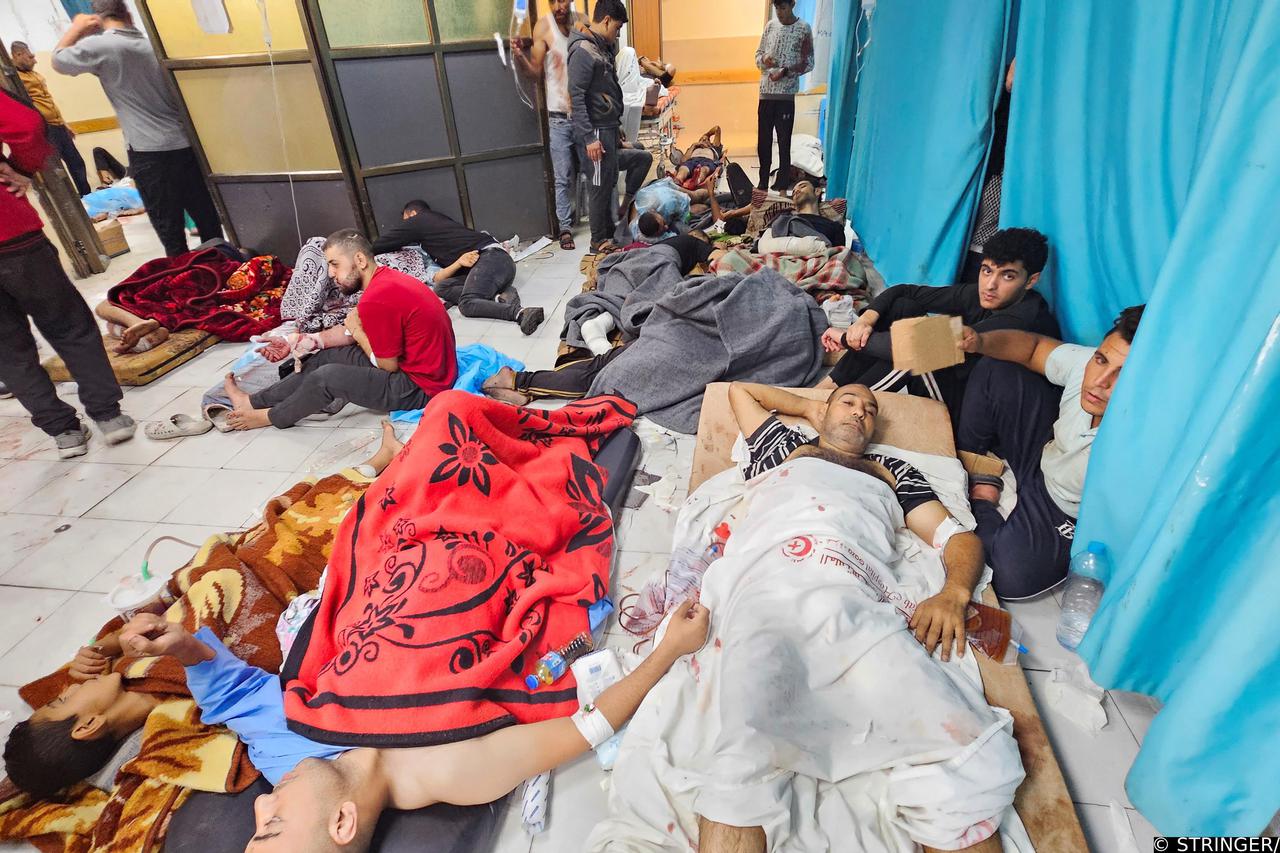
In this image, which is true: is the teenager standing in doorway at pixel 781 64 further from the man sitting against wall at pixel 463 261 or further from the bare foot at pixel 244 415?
the bare foot at pixel 244 415

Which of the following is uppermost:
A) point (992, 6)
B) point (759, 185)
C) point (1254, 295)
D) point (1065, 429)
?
point (992, 6)

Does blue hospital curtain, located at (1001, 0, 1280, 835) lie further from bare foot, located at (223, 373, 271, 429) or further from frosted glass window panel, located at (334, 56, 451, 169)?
frosted glass window panel, located at (334, 56, 451, 169)

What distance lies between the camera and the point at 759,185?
20.0 ft

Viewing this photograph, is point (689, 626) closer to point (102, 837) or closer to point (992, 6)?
point (102, 837)

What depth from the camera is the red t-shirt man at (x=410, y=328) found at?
238cm

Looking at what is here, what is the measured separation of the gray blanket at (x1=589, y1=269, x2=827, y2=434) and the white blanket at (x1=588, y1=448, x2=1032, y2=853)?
1.18 metres

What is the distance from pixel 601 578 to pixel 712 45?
8.87m

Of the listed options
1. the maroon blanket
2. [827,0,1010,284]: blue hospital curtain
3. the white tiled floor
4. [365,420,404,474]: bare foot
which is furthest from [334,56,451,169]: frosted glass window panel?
[827,0,1010,284]: blue hospital curtain

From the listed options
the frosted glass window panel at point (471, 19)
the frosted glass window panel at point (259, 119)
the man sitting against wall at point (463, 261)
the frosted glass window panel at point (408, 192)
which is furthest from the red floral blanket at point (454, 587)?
the frosted glass window panel at point (471, 19)

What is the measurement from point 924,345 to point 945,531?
562 millimetres

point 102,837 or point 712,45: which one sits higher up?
point 712,45

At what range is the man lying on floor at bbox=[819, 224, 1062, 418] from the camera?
79.8 inches

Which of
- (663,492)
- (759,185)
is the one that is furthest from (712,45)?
(663,492)

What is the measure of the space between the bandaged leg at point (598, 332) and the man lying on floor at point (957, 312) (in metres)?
1.06
